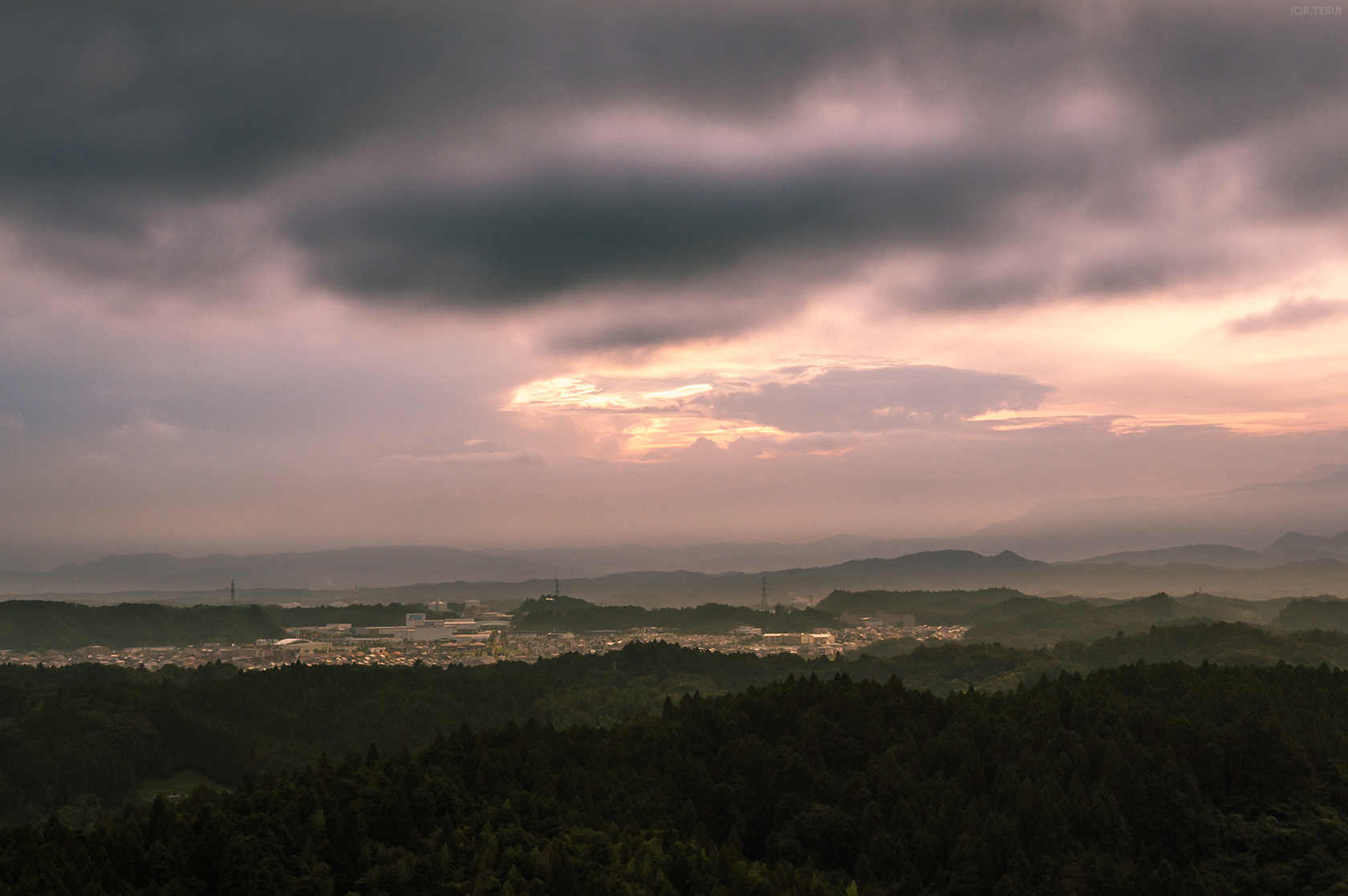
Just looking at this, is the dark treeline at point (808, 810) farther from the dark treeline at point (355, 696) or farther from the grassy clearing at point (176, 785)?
the grassy clearing at point (176, 785)

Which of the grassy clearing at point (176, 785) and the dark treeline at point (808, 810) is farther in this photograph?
the grassy clearing at point (176, 785)

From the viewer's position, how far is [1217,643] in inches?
6457

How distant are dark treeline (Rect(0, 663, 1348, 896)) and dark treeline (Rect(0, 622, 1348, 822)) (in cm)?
2123

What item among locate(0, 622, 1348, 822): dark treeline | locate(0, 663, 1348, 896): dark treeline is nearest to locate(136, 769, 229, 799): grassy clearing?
locate(0, 622, 1348, 822): dark treeline

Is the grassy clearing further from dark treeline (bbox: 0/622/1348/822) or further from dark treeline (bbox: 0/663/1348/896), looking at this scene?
dark treeline (bbox: 0/663/1348/896)

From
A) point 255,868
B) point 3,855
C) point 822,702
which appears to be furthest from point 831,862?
point 3,855

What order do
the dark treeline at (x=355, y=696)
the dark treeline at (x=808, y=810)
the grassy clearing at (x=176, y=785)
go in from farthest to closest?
the grassy clearing at (x=176, y=785)
the dark treeline at (x=355, y=696)
the dark treeline at (x=808, y=810)

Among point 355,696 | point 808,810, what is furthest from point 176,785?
point 808,810

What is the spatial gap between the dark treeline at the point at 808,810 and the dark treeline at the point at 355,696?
69.6 feet

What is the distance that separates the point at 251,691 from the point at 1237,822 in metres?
116

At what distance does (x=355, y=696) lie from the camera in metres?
140

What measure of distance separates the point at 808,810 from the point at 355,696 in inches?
3433

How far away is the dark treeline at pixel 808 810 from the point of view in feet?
172

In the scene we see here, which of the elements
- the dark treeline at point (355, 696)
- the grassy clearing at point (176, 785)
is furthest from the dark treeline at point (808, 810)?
the grassy clearing at point (176, 785)
